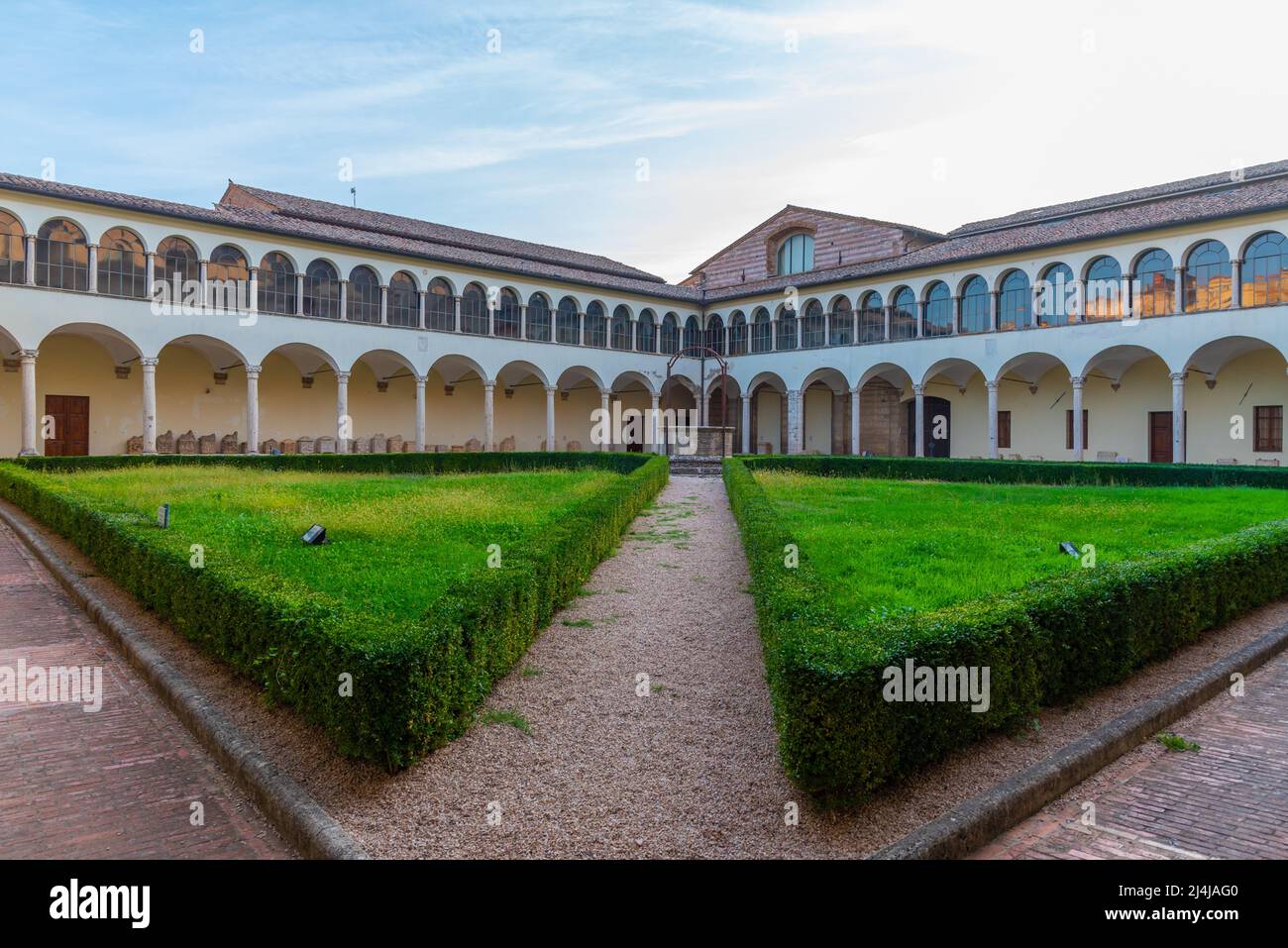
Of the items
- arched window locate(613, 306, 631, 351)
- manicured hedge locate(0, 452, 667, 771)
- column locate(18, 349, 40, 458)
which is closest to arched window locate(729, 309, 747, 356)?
arched window locate(613, 306, 631, 351)

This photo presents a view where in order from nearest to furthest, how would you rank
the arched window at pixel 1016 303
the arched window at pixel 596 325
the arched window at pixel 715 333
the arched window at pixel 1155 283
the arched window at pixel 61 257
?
the arched window at pixel 61 257
the arched window at pixel 1155 283
the arched window at pixel 1016 303
the arched window at pixel 596 325
the arched window at pixel 715 333

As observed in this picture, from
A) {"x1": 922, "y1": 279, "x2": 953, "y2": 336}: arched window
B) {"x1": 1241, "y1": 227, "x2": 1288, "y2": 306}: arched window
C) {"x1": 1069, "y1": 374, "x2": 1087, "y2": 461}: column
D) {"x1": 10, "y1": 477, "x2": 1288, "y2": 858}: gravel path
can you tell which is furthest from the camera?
{"x1": 922, "y1": 279, "x2": 953, "y2": 336}: arched window

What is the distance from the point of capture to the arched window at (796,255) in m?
39.3

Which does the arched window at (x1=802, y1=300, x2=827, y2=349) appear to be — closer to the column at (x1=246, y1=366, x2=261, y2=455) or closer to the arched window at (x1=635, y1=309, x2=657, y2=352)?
the arched window at (x1=635, y1=309, x2=657, y2=352)

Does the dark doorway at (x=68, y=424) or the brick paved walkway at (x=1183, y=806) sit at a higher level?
the dark doorway at (x=68, y=424)

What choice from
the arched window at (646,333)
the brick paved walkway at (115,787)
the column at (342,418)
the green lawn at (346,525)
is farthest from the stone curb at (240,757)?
the arched window at (646,333)

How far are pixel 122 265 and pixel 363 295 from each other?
7287 mm

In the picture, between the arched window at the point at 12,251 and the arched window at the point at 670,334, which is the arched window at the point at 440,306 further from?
the arched window at the point at 12,251

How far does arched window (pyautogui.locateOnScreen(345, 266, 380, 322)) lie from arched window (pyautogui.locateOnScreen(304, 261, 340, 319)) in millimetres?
437

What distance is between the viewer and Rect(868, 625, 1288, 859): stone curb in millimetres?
3541

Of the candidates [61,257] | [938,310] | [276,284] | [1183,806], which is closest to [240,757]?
[1183,806]

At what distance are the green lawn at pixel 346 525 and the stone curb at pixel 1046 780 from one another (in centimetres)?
293

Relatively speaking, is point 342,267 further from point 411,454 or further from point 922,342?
point 922,342
